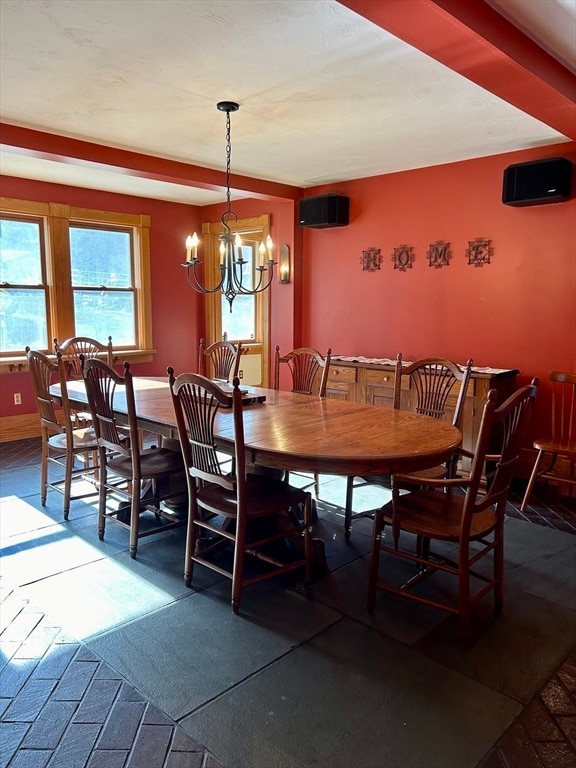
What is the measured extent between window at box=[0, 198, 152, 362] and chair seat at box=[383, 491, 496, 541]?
14.3 ft

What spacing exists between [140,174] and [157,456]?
8.08ft

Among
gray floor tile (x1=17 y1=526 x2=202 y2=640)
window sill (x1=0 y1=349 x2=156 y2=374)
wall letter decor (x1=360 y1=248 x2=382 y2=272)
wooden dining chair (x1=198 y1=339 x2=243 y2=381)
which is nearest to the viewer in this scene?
gray floor tile (x1=17 y1=526 x2=202 y2=640)

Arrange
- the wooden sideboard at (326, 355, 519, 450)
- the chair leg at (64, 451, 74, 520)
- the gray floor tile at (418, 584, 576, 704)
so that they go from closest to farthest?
1. the gray floor tile at (418, 584, 576, 704)
2. the chair leg at (64, 451, 74, 520)
3. the wooden sideboard at (326, 355, 519, 450)

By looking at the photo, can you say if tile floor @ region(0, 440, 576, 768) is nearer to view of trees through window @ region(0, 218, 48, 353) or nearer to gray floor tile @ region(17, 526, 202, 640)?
gray floor tile @ region(17, 526, 202, 640)

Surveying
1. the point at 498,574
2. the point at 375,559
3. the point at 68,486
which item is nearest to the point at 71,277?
the point at 68,486

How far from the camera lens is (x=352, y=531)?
11.0 ft

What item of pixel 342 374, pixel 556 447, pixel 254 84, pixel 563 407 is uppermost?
pixel 254 84

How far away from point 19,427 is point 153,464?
3011 millimetres

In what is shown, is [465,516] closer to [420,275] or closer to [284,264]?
[420,275]

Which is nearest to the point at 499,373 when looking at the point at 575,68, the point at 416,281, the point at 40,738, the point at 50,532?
the point at 416,281

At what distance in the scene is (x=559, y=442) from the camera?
3.71 m

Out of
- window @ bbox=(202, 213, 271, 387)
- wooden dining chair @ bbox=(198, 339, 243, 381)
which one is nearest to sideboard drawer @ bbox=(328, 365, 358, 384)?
wooden dining chair @ bbox=(198, 339, 243, 381)

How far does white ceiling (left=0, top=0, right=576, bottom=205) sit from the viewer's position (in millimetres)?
2234

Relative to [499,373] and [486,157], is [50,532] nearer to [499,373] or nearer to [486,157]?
[499,373]
